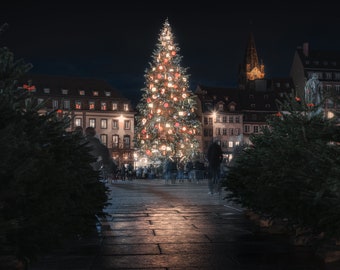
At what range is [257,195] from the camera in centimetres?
899

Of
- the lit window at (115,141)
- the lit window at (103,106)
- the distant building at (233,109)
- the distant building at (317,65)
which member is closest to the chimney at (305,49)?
the distant building at (317,65)

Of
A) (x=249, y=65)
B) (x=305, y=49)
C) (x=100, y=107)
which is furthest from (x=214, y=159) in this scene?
(x=249, y=65)

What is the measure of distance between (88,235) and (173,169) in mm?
26151

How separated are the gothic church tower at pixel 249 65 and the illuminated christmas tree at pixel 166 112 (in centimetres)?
9719

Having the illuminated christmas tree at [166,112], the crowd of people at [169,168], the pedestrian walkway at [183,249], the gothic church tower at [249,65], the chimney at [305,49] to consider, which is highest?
the gothic church tower at [249,65]

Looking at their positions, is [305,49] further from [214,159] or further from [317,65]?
[214,159]

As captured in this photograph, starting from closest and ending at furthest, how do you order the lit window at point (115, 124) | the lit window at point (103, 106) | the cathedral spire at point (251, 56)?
the lit window at point (103, 106)
the lit window at point (115, 124)
the cathedral spire at point (251, 56)

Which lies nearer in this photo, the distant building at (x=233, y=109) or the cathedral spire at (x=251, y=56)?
the distant building at (x=233, y=109)

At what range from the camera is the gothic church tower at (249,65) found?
466ft

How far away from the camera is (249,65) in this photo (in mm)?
144125

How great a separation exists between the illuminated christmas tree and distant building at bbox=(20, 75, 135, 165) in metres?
44.9

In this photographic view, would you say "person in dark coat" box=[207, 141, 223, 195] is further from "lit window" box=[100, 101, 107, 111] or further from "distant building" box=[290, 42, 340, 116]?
"distant building" box=[290, 42, 340, 116]

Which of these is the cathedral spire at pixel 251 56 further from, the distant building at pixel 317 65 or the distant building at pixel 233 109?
the distant building at pixel 317 65

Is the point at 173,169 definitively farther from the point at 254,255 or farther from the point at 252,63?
the point at 252,63
